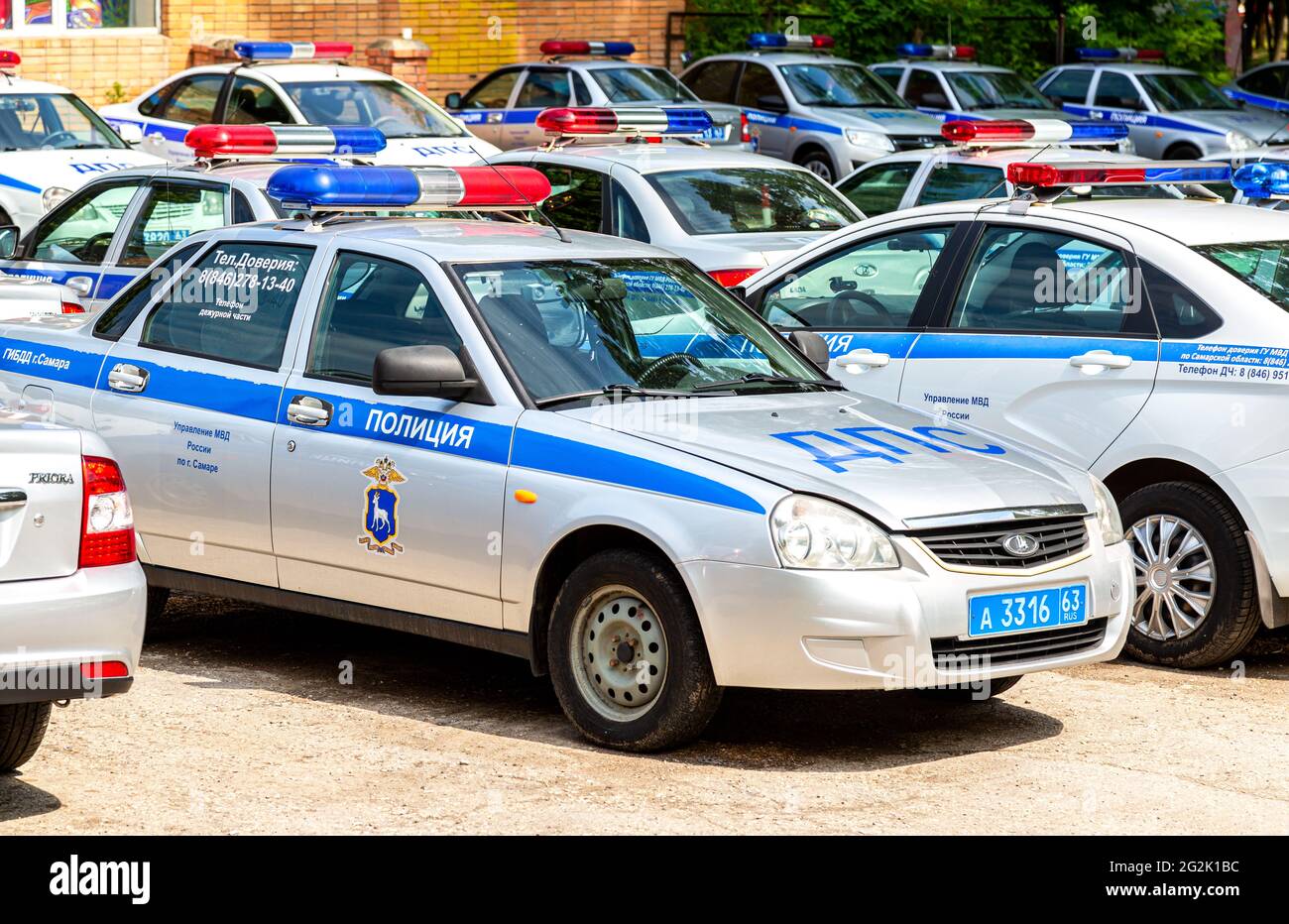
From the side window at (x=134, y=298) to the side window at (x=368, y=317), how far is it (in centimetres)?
93

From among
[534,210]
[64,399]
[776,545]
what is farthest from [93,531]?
[534,210]

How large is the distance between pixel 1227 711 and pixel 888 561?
1760 mm

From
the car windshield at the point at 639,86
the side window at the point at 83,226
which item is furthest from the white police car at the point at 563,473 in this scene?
the car windshield at the point at 639,86

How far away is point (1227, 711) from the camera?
6941 millimetres

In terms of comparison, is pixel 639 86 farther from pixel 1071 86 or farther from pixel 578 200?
pixel 578 200

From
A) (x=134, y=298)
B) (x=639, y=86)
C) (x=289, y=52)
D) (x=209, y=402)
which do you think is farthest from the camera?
(x=639, y=86)

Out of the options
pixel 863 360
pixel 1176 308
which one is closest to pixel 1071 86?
pixel 863 360

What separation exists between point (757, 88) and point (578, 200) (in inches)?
429

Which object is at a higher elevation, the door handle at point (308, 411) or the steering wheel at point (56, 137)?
the steering wheel at point (56, 137)

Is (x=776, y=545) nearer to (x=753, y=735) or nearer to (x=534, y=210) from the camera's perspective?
(x=753, y=735)

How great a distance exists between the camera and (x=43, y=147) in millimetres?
16125

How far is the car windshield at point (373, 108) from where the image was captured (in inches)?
680

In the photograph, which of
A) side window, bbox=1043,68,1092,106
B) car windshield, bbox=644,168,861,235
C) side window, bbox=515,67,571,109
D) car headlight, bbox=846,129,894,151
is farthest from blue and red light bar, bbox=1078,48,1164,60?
car windshield, bbox=644,168,861,235

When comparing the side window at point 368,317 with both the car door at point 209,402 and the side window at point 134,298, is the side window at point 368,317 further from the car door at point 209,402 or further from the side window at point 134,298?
the side window at point 134,298
